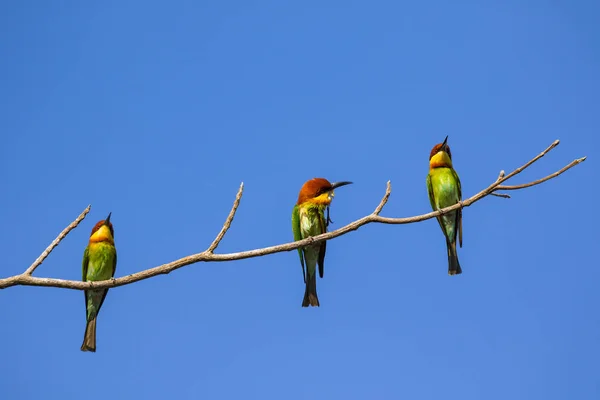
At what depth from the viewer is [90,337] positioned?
617 centimetres

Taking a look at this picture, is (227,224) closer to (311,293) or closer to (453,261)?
(311,293)

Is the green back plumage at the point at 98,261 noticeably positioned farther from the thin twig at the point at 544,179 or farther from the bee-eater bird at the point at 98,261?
the thin twig at the point at 544,179

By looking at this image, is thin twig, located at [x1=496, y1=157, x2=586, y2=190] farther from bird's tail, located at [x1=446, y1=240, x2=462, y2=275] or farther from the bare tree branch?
bird's tail, located at [x1=446, y1=240, x2=462, y2=275]

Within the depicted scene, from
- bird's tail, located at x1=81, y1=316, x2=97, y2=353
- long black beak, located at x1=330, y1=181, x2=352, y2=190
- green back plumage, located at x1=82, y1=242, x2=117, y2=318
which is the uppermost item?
long black beak, located at x1=330, y1=181, x2=352, y2=190

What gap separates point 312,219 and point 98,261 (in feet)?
6.21

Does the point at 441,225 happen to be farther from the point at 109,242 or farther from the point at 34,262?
the point at 34,262

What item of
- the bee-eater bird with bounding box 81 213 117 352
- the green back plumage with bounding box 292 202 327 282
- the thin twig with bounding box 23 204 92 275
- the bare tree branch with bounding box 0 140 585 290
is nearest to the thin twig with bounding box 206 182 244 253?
the bare tree branch with bounding box 0 140 585 290

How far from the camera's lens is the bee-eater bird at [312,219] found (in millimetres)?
6203

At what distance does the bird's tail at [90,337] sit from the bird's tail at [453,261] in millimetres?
2939

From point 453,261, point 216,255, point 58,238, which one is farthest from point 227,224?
point 453,261

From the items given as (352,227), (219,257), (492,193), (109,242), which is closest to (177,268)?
(219,257)

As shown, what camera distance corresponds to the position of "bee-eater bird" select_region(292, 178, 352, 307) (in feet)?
20.4

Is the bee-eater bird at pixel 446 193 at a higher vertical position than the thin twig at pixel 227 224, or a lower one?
higher

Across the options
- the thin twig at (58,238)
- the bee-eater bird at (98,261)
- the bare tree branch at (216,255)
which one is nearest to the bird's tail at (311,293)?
the bee-eater bird at (98,261)
